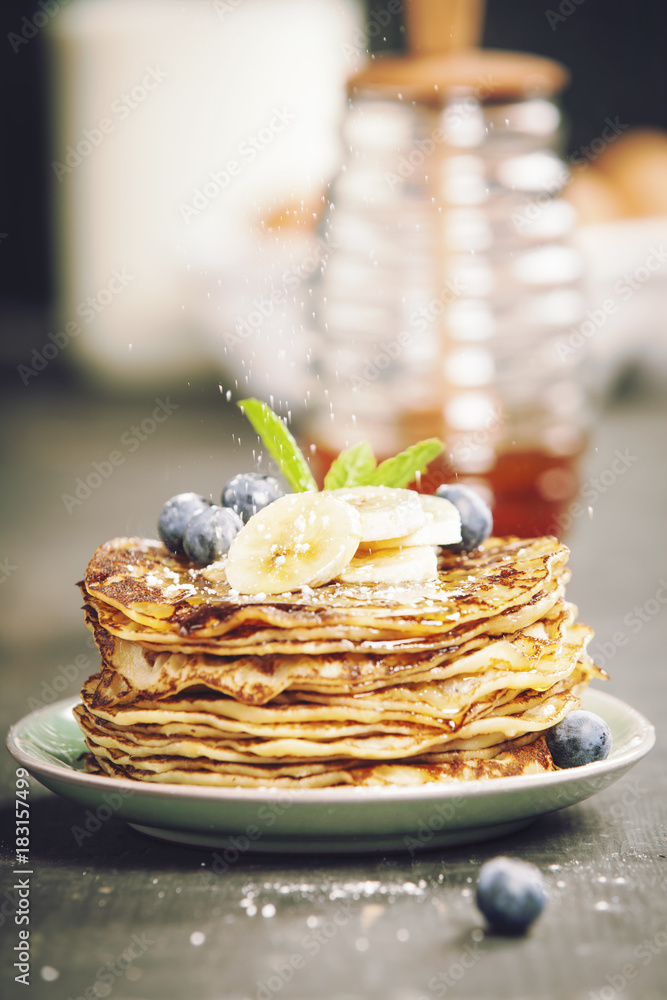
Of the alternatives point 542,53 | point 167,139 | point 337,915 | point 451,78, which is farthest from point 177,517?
point 542,53

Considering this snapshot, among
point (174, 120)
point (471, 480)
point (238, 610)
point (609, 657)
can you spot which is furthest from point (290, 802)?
point (174, 120)

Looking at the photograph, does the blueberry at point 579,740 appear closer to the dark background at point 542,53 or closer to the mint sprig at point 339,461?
the mint sprig at point 339,461

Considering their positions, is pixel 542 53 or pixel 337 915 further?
pixel 542 53

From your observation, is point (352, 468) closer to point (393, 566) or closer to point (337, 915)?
point (393, 566)

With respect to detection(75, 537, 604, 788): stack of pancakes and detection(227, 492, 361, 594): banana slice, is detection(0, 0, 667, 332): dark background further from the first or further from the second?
detection(75, 537, 604, 788): stack of pancakes

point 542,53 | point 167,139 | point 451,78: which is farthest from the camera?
point 542,53

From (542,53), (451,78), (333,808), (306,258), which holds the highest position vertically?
(451,78)

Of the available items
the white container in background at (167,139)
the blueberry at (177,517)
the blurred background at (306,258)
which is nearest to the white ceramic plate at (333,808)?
the blueberry at (177,517)
